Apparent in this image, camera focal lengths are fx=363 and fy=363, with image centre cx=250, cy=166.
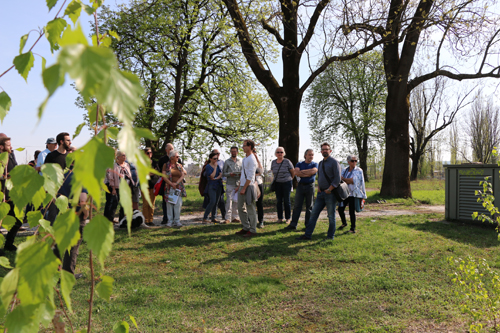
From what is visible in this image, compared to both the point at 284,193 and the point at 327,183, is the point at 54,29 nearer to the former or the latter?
the point at 327,183

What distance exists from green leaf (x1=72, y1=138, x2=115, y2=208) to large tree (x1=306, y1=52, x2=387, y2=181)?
3976cm

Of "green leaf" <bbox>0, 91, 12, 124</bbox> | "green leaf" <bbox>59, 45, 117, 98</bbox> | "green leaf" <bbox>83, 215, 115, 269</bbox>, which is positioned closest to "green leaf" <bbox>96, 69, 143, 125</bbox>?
"green leaf" <bbox>59, 45, 117, 98</bbox>

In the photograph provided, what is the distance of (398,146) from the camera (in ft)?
54.0

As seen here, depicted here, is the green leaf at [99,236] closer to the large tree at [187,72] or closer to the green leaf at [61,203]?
the green leaf at [61,203]

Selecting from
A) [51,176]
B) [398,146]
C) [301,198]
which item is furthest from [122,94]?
[398,146]

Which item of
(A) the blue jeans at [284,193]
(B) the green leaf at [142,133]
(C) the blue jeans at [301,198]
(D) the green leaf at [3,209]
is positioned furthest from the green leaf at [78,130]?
(A) the blue jeans at [284,193]

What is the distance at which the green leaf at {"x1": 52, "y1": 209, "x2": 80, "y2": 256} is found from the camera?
34.0 inches

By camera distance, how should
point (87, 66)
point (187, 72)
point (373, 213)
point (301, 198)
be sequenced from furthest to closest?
point (187, 72) < point (373, 213) < point (301, 198) < point (87, 66)

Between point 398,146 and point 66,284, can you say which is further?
point 398,146

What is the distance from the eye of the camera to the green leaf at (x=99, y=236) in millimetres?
892

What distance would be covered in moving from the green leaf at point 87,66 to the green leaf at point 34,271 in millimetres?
477

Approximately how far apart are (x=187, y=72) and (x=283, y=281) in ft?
59.4

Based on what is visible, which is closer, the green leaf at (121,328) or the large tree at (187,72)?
the green leaf at (121,328)

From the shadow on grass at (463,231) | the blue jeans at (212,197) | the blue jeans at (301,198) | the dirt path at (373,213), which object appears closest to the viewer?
the shadow on grass at (463,231)
